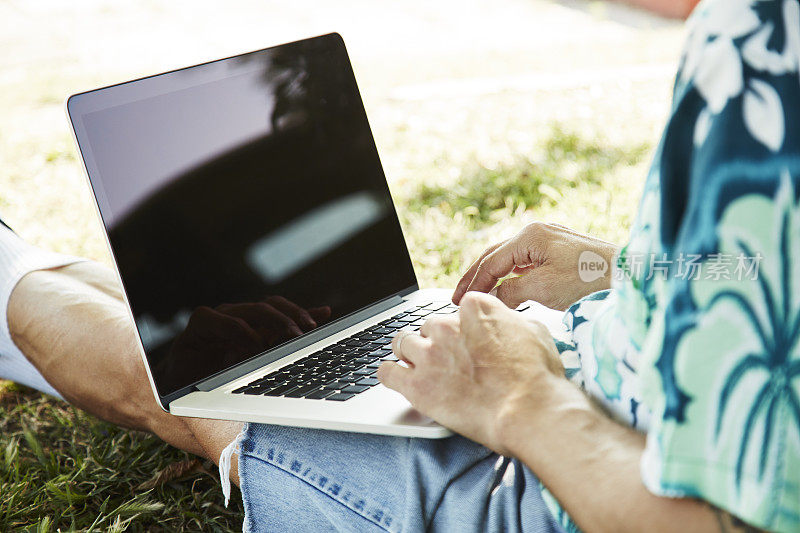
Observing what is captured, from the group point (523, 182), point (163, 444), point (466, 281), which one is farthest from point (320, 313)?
point (523, 182)

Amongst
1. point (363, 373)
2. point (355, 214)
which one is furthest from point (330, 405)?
point (355, 214)

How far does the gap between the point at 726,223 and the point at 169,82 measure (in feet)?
2.99

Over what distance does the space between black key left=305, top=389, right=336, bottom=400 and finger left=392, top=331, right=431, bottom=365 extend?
0.12 meters

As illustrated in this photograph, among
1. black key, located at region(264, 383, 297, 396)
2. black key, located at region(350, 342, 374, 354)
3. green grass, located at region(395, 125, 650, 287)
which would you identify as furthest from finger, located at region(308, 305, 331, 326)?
green grass, located at region(395, 125, 650, 287)

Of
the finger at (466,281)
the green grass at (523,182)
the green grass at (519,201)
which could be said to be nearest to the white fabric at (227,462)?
the finger at (466,281)

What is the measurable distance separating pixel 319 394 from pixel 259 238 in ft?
1.16

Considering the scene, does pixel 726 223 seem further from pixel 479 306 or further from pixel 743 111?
pixel 479 306

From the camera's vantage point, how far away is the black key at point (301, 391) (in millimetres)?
1190

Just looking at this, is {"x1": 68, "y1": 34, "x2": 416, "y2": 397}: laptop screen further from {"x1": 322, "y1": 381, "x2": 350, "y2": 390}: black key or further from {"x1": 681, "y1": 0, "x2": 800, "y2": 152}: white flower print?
{"x1": 681, "y1": 0, "x2": 800, "y2": 152}: white flower print

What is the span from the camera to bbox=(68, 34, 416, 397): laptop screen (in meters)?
1.21

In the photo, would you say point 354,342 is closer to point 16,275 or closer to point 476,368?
point 476,368

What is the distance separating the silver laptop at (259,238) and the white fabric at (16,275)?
0.72 m

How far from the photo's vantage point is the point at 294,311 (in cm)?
144

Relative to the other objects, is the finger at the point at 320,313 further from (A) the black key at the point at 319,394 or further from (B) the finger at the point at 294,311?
(A) the black key at the point at 319,394
